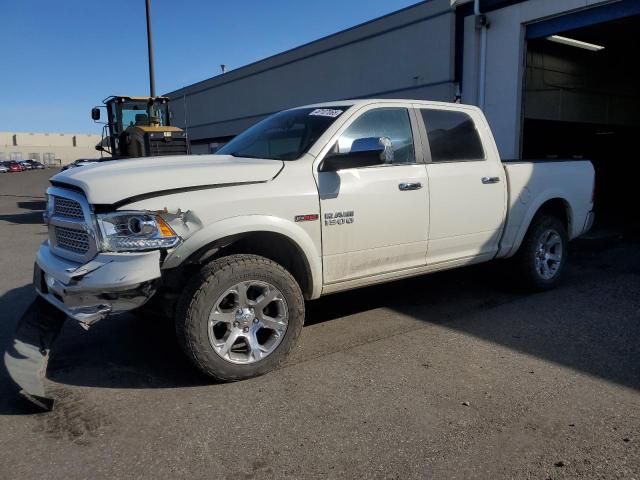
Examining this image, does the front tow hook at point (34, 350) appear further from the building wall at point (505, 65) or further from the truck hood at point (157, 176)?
the building wall at point (505, 65)

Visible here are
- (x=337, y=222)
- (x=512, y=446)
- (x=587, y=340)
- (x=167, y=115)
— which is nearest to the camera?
(x=512, y=446)

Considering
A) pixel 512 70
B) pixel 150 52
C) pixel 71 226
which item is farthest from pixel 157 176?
pixel 150 52

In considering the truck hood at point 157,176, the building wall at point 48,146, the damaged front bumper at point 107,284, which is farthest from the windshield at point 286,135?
the building wall at point 48,146

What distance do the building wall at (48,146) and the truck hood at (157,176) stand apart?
282ft

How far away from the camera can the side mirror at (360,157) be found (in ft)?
13.0

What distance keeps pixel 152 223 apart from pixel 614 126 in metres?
18.1

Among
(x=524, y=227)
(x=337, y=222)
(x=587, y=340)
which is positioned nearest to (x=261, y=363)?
(x=337, y=222)

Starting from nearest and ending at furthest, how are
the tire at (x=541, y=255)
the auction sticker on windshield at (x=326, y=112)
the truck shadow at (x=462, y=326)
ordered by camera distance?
1. the truck shadow at (x=462, y=326)
2. the auction sticker on windshield at (x=326, y=112)
3. the tire at (x=541, y=255)

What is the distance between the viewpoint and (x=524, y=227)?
549cm

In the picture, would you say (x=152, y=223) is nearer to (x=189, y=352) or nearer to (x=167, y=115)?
(x=189, y=352)

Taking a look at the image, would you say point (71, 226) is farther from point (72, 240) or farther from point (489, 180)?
point (489, 180)

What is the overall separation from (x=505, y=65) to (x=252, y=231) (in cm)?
993

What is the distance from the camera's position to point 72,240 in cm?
356

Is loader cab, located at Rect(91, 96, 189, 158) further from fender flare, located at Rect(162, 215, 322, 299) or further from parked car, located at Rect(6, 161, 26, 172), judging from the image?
parked car, located at Rect(6, 161, 26, 172)
